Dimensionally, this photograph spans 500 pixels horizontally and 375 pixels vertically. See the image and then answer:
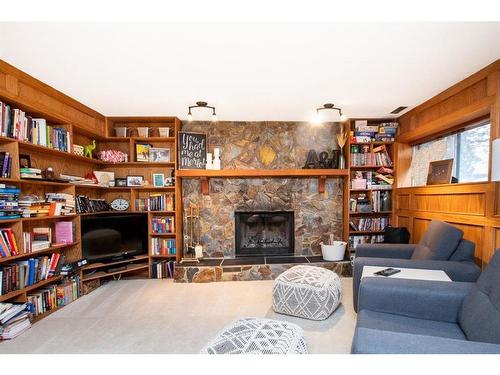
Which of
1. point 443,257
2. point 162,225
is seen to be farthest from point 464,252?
point 162,225

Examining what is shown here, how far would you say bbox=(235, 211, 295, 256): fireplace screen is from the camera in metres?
3.58

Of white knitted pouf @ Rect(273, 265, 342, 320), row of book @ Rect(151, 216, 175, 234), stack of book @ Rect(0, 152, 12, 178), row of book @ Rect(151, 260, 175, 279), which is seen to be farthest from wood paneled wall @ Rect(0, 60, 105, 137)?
white knitted pouf @ Rect(273, 265, 342, 320)

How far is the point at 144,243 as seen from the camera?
3316 mm

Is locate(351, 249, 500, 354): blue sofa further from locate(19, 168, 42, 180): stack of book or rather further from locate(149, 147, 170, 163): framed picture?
locate(149, 147, 170, 163): framed picture

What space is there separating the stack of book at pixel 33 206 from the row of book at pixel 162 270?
4.95 feet

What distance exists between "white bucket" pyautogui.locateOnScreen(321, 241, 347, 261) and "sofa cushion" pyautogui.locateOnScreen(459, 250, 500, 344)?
196cm

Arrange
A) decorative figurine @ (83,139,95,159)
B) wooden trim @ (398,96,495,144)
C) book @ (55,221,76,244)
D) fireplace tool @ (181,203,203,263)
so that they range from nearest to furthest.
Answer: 1. wooden trim @ (398,96,495,144)
2. book @ (55,221,76,244)
3. decorative figurine @ (83,139,95,159)
4. fireplace tool @ (181,203,203,263)

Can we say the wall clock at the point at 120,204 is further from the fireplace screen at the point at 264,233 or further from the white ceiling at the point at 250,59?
the fireplace screen at the point at 264,233

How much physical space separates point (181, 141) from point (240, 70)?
1743 millimetres

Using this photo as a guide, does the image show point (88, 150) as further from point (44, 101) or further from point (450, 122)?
point (450, 122)

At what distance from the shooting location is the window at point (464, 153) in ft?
7.61

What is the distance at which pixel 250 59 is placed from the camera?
182 centimetres

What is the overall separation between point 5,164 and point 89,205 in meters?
1.11

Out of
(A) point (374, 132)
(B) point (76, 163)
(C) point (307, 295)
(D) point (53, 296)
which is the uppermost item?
(A) point (374, 132)
